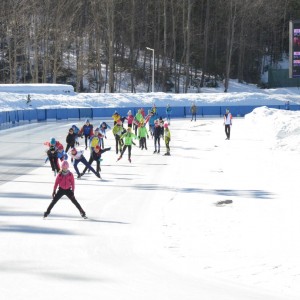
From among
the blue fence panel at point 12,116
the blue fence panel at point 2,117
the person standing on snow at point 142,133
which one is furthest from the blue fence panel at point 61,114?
the person standing on snow at point 142,133

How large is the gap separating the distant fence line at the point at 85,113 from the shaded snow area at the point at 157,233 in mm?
18598

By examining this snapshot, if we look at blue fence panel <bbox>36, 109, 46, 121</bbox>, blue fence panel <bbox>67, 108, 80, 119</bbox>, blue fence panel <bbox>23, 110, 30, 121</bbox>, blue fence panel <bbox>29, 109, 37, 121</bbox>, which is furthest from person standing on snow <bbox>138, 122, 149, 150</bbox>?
blue fence panel <bbox>67, 108, 80, 119</bbox>

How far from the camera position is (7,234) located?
11477 millimetres

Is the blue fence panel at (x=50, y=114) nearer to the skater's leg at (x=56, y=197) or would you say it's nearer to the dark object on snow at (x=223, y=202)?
the dark object on snow at (x=223, y=202)

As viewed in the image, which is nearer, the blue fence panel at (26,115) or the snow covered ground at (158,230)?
the snow covered ground at (158,230)

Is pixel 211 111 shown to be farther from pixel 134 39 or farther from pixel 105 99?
pixel 134 39

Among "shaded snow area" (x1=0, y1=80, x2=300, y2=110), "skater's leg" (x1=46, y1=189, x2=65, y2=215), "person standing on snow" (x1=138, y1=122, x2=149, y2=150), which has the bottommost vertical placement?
"skater's leg" (x1=46, y1=189, x2=65, y2=215)

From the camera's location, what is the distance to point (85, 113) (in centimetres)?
4725

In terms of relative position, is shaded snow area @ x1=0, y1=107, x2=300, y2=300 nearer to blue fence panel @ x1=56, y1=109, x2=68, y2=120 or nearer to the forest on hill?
blue fence panel @ x1=56, y1=109, x2=68, y2=120

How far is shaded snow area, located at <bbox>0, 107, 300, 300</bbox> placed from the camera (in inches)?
340

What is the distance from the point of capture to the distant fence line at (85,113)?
4116 centimetres

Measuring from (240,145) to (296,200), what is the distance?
13.7 m

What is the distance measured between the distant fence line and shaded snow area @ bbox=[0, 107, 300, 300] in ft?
61.0

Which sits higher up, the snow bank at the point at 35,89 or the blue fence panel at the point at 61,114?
the snow bank at the point at 35,89
